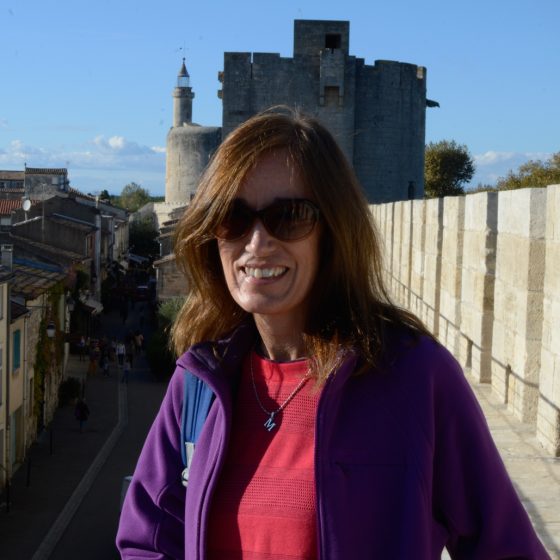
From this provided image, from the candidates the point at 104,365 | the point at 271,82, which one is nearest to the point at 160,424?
the point at 104,365

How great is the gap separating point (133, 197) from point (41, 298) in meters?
→ 75.6

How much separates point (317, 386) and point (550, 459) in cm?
182

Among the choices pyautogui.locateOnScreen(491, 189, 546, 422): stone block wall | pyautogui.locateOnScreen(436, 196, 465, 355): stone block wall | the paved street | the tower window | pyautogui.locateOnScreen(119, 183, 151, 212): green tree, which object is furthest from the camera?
pyautogui.locateOnScreen(119, 183, 151, 212): green tree

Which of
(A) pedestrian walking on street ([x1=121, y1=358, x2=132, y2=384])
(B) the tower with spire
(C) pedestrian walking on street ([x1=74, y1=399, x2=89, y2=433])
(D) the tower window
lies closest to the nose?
(C) pedestrian walking on street ([x1=74, y1=399, x2=89, y2=433])

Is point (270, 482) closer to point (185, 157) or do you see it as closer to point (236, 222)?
point (236, 222)

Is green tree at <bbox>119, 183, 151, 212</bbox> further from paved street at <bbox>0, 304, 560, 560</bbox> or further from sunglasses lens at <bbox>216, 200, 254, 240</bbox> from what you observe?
sunglasses lens at <bbox>216, 200, 254, 240</bbox>

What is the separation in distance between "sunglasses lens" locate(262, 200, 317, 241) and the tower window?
33.0 metres

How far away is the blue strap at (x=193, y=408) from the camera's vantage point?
7.42 feet

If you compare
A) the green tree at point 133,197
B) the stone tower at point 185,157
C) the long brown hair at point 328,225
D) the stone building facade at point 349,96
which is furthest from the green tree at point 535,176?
the green tree at point 133,197

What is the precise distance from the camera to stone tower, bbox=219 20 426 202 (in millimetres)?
33219

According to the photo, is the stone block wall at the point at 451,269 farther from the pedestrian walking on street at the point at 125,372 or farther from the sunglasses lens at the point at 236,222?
the pedestrian walking on street at the point at 125,372

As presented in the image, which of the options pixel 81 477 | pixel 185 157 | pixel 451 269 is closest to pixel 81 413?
pixel 81 477

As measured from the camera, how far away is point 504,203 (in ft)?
15.5

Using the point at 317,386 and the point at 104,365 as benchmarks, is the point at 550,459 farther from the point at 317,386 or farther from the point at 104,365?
the point at 104,365
